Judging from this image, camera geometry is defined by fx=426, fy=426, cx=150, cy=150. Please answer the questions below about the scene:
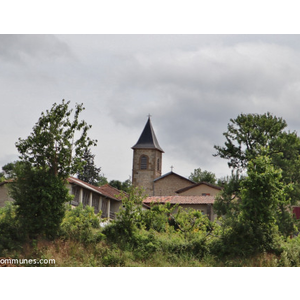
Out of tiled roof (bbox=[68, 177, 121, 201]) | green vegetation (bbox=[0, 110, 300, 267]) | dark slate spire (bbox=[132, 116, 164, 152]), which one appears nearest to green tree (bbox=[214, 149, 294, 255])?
green vegetation (bbox=[0, 110, 300, 267])

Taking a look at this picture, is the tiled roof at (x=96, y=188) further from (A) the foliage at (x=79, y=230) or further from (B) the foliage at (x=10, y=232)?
(B) the foliage at (x=10, y=232)

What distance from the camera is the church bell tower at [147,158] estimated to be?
57219mm

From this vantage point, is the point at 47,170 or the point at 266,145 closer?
the point at 47,170

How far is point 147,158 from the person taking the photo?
193 ft

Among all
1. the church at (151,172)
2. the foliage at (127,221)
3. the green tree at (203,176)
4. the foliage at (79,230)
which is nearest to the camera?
the foliage at (79,230)

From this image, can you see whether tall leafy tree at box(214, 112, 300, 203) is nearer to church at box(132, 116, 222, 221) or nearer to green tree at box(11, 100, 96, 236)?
green tree at box(11, 100, 96, 236)

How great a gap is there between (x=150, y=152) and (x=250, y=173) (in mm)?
45361

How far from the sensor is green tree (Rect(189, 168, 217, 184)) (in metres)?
57.1

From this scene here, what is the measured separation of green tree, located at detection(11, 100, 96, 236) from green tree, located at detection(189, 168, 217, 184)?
4365cm

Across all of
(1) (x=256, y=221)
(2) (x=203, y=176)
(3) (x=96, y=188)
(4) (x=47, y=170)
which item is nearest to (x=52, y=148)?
(4) (x=47, y=170)

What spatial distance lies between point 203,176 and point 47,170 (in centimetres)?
4965

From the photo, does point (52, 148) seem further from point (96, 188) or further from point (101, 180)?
point (101, 180)

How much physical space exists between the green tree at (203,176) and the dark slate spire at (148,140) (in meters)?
7.19

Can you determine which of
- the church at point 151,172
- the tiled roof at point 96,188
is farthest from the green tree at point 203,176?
the tiled roof at point 96,188
